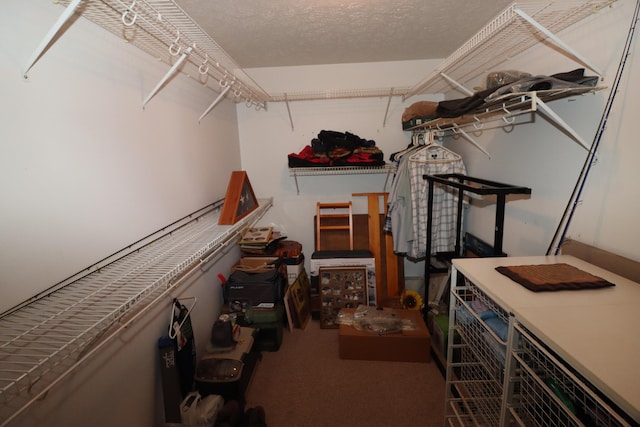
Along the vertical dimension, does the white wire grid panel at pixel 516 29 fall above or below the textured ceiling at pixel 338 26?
below

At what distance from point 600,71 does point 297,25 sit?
1.68 metres

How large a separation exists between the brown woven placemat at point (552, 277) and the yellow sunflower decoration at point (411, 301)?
5.48 ft

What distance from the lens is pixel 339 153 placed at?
2684 millimetres

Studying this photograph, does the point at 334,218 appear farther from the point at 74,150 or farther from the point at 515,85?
the point at 74,150

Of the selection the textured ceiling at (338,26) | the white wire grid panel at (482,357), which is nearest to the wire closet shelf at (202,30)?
the textured ceiling at (338,26)

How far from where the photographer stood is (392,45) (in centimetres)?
227

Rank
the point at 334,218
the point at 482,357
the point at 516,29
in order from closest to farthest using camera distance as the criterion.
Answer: the point at 482,357
the point at 516,29
the point at 334,218

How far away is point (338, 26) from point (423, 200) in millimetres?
1517

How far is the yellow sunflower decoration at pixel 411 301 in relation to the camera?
9.04ft

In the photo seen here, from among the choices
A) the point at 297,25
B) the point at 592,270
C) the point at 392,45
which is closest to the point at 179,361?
the point at 592,270

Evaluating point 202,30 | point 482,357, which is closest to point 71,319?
point 202,30

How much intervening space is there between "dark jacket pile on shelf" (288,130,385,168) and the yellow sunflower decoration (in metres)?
1.36

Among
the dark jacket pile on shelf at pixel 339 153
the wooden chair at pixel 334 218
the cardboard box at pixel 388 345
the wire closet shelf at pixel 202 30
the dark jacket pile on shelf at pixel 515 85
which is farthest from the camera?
the wooden chair at pixel 334 218

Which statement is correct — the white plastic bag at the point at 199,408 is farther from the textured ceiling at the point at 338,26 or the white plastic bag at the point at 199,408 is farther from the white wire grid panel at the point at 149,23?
the textured ceiling at the point at 338,26
